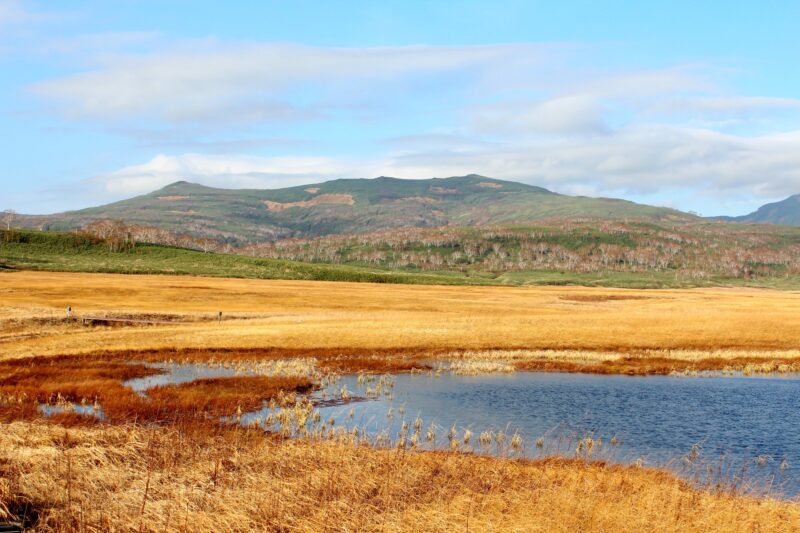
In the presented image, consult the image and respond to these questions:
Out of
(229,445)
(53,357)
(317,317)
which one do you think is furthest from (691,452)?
(317,317)

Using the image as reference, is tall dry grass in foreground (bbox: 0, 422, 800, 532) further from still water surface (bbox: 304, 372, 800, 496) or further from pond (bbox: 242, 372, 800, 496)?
still water surface (bbox: 304, 372, 800, 496)

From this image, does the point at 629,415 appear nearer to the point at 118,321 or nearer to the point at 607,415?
the point at 607,415

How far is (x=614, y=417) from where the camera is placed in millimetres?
34594

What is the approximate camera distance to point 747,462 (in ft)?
84.6

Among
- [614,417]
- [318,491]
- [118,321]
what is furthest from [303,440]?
[118,321]

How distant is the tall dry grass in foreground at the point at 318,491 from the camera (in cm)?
1482

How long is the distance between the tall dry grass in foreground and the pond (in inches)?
153

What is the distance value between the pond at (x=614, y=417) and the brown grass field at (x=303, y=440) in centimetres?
328

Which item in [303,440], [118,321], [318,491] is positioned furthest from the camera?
[118,321]

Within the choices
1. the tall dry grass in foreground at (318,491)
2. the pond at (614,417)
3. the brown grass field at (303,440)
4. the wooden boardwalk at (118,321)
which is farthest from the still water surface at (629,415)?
the wooden boardwalk at (118,321)

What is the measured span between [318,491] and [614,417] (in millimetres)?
21780

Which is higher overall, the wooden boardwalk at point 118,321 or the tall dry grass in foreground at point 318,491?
the tall dry grass in foreground at point 318,491

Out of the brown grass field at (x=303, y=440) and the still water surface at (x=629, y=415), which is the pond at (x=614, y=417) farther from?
the brown grass field at (x=303, y=440)

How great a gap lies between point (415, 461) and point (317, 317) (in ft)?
199
